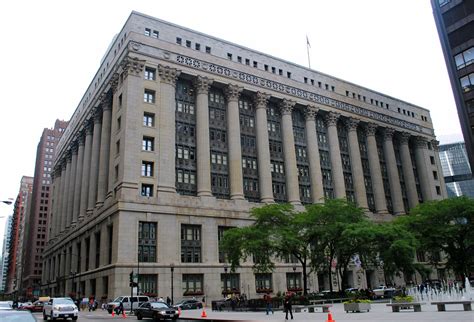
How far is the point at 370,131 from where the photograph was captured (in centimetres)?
9425

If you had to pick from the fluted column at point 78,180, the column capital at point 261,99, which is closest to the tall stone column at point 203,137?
the column capital at point 261,99

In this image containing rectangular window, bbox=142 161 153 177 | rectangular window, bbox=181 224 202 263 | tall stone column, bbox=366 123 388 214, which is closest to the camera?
rectangular window, bbox=181 224 202 263

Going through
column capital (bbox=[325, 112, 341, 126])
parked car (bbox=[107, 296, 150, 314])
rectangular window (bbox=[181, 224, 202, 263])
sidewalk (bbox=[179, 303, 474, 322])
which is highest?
column capital (bbox=[325, 112, 341, 126])

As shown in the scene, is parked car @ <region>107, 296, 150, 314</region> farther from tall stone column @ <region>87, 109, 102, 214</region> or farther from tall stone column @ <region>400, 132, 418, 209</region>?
tall stone column @ <region>400, 132, 418, 209</region>

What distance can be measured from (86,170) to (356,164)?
54.6 m

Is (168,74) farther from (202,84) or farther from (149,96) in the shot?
(202,84)

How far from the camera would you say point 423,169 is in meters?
102

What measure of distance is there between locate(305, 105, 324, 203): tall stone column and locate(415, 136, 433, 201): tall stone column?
110 feet

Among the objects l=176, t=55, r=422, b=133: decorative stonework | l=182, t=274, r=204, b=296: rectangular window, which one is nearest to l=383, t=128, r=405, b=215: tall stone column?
l=176, t=55, r=422, b=133: decorative stonework

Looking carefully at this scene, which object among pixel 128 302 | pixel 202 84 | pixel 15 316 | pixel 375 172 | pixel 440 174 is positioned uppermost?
pixel 202 84

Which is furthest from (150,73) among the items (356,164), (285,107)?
(356,164)

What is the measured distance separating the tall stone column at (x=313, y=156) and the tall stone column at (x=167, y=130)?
93.2ft

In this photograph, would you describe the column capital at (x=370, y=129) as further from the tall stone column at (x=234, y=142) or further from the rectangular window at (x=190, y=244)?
the rectangular window at (x=190, y=244)

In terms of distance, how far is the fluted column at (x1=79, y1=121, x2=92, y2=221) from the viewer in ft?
263
